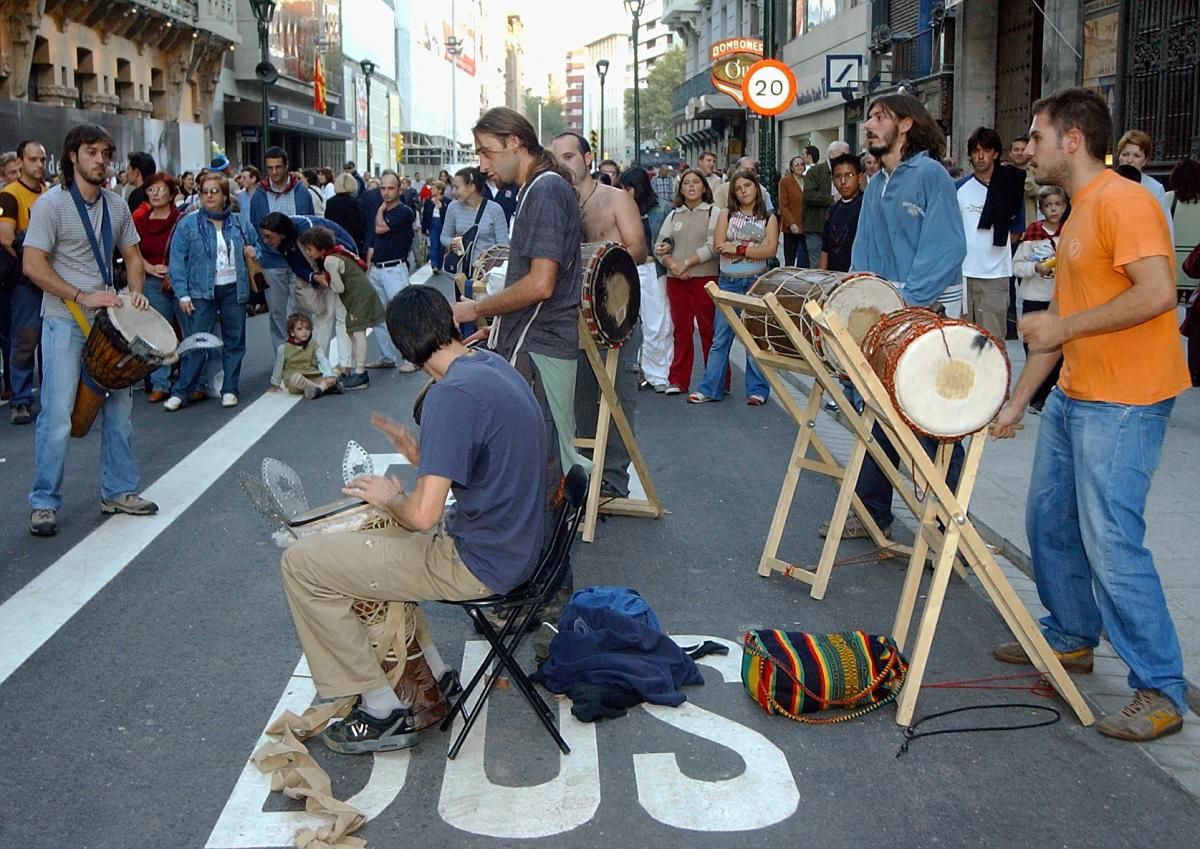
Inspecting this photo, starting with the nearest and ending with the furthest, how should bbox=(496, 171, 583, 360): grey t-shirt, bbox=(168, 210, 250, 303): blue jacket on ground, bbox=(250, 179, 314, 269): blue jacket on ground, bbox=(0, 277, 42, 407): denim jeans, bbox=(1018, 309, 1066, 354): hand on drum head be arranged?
bbox=(1018, 309, 1066, 354): hand on drum head
bbox=(496, 171, 583, 360): grey t-shirt
bbox=(0, 277, 42, 407): denim jeans
bbox=(168, 210, 250, 303): blue jacket on ground
bbox=(250, 179, 314, 269): blue jacket on ground

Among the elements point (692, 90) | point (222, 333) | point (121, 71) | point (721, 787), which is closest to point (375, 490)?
point (721, 787)

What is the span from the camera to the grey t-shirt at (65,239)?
7215 mm

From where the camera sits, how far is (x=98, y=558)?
6.88 metres

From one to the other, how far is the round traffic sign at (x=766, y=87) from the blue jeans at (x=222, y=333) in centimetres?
669

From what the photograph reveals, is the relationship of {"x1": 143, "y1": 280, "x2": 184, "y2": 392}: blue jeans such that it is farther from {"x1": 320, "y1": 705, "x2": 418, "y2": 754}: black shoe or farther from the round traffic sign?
{"x1": 320, "y1": 705, "x2": 418, "y2": 754}: black shoe

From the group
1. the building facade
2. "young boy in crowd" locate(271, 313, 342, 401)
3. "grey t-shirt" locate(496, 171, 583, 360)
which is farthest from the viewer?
the building facade

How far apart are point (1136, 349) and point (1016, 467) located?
426cm

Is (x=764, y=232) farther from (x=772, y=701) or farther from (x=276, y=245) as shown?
(x=772, y=701)

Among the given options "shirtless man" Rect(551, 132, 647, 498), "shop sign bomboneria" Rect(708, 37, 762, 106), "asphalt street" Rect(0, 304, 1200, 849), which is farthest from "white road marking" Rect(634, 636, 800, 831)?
"shop sign bomboneria" Rect(708, 37, 762, 106)

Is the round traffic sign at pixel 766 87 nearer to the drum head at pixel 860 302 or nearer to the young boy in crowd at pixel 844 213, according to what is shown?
the young boy in crowd at pixel 844 213

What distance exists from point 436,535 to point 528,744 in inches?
30.6

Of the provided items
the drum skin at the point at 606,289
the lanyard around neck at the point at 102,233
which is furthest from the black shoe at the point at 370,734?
the lanyard around neck at the point at 102,233

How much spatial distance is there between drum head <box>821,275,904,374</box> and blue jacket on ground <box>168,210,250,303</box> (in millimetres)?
7326

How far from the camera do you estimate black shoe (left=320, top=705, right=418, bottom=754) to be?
452 cm
